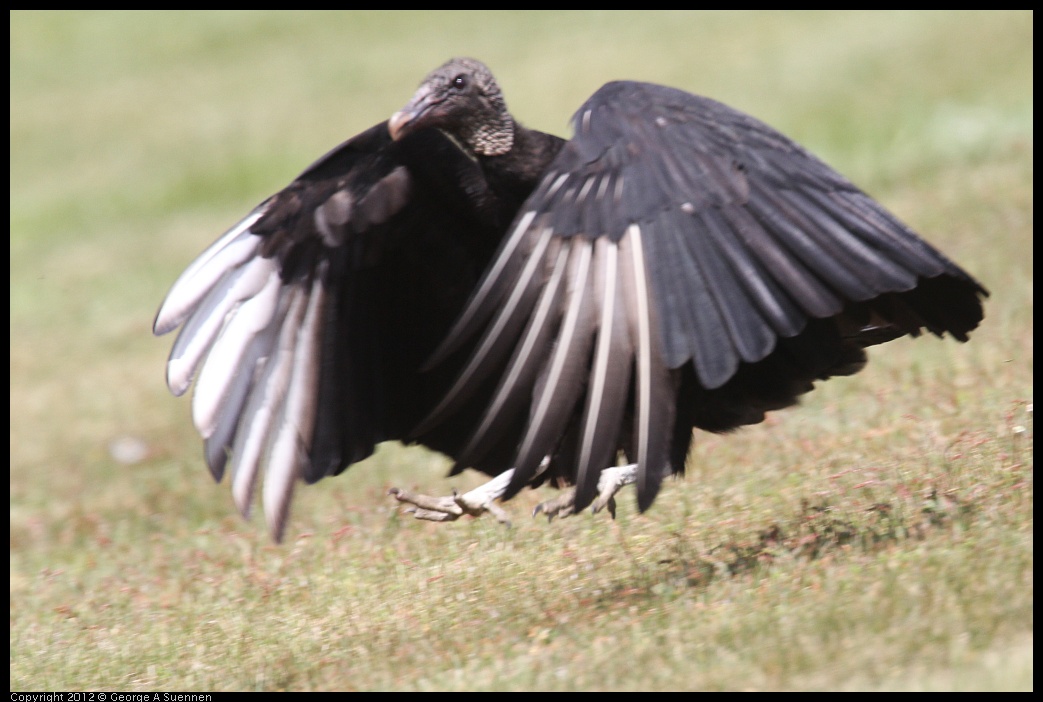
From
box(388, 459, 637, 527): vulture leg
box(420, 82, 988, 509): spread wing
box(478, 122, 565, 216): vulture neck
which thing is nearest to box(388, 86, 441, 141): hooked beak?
box(478, 122, 565, 216): vulture neck

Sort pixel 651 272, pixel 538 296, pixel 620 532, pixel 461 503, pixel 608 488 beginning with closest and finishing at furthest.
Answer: pixel 651 272
pixel 538 296
pixel 608 488
pixel 461 503
pixel 620 532

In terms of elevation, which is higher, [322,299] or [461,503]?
[322,299]

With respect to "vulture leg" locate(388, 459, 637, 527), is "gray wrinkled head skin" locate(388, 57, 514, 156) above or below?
above

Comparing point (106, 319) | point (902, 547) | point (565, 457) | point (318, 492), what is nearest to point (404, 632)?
point (565, 457)

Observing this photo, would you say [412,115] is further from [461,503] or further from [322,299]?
[461,503]

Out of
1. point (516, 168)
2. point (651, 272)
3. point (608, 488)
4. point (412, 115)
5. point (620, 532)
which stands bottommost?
point (620, 532)

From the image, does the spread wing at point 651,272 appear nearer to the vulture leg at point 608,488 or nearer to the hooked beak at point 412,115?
the vulture leg at point 608,488

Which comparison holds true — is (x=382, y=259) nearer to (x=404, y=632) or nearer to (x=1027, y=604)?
(x=404, y=632)

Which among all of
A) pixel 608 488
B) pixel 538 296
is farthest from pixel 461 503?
pixel 538 296

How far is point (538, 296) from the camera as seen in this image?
183 inches

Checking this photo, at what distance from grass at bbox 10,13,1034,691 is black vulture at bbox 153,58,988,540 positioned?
0.52 metres

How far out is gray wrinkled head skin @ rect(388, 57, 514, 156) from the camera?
5.48 metres

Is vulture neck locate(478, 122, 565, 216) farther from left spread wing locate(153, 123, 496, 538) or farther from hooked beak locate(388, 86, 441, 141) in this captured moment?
hooked beak locate(388, 86, 441, 141)

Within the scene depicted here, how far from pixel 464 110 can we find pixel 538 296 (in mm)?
1206
